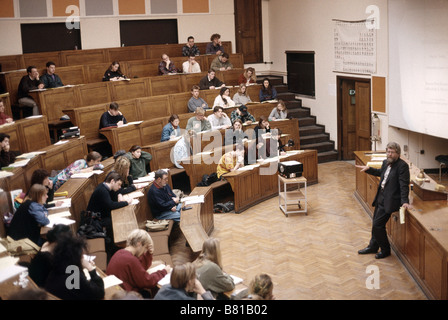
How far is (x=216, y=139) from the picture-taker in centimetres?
910

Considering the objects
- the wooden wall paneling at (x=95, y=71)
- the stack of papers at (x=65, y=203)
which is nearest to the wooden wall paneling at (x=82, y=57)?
the wooden wall paneling at (x=95, y=71)

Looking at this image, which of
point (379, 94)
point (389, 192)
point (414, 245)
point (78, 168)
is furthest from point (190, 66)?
point (414, 245)

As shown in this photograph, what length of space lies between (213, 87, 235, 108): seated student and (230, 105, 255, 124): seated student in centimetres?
40

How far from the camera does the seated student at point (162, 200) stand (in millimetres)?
6477

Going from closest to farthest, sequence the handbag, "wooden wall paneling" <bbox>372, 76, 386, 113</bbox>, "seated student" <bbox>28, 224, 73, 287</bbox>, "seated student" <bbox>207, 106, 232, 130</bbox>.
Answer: "seated student" <bbox>28, 224, 73, 287</bbox>, the handbag, "seated student" <bbox>207, 106, 232, 130</bbox>, "wooden wall paneling" <bbox>372, 76, 386, 113</bbox>

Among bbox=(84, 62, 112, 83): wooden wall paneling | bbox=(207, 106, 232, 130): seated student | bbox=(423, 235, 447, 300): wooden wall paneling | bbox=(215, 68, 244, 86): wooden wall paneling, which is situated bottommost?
bbox=(423, 235, 447, 300): wooden wall paneling

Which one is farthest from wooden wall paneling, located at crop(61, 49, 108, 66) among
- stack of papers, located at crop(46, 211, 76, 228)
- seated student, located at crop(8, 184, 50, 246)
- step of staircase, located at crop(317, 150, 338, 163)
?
seated student, located at crop(8, 184, 50, 246)

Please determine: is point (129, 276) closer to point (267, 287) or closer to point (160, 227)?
point (267, 287)

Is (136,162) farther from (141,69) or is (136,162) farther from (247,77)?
(247,77)

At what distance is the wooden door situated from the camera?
43.8 ft

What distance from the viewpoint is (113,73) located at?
9.92 m

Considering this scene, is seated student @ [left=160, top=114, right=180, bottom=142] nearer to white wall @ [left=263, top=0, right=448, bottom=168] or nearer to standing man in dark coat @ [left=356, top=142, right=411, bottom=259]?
standing man in dark coat @ [left=356, top=142, right=411, bottom=259]

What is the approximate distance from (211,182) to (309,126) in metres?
4.39
